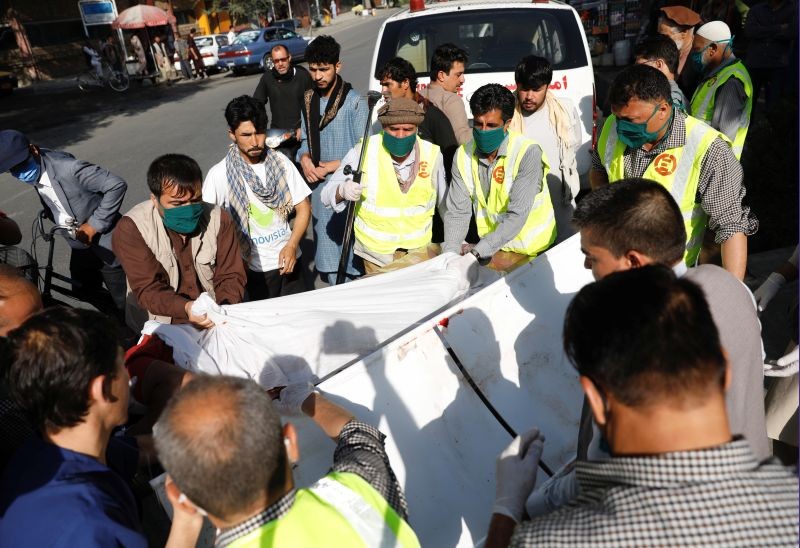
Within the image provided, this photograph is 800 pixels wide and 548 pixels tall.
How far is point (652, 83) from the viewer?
9.17ft

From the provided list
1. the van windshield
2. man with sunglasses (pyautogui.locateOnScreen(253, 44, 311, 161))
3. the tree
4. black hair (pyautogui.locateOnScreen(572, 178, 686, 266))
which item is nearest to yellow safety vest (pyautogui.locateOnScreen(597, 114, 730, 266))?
black hair (pyautogui.locateOnScreen(572, 178, 686, 266))

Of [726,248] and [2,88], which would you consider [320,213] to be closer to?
[726,248]

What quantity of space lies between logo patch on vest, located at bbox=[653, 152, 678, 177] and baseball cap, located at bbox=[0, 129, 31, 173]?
3408 millimetres

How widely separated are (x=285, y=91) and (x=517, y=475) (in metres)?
4.51

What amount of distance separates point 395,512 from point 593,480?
51 centimetres

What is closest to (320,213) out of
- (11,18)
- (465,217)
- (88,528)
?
(465,217)

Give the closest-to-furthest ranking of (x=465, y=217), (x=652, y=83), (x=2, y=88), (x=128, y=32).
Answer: (x=652, y=83) → (x=465, y=217) → (x=2, y=88) → (x=128, y=32)

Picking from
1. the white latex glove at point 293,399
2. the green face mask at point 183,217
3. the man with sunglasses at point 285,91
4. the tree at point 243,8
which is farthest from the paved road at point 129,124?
the tree at point 243,8

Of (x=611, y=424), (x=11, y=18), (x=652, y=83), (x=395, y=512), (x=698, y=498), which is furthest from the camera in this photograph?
(x=11, y=18)

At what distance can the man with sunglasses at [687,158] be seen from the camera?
9.11ft

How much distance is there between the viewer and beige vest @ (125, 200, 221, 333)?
9.39 ft

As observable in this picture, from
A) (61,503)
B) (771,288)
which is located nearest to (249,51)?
(771,288)

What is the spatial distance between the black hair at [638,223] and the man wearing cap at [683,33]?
3.49 metres

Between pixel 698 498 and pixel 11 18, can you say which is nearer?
pixel 698 498
